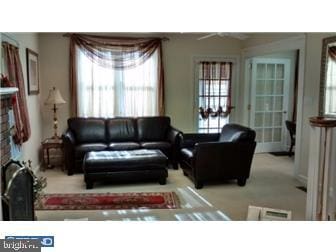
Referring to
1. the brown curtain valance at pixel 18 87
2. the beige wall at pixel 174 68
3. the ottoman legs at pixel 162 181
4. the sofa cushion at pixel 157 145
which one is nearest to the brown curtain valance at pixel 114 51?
the beige wall at pixel 174 68

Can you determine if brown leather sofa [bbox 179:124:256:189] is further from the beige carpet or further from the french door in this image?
the french door

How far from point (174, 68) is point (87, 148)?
2206 mm

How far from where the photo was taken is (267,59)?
6.52 meters

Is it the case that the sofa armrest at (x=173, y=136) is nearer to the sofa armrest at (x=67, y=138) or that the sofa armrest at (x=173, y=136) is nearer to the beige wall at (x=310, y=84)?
the sofa armrest at (x=67, y=138)

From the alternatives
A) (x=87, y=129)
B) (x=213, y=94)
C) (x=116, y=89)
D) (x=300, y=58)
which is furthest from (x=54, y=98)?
(x=300, y=58)

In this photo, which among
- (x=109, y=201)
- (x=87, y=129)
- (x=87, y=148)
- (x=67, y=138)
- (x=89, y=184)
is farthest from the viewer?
(x=87, y=129)

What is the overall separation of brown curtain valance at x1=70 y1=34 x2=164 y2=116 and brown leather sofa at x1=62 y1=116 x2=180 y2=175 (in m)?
0.44

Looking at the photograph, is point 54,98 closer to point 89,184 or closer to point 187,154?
point 89,184

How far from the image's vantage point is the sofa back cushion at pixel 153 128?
19.1 ft

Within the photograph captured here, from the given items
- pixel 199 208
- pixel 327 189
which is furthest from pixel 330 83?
pixel 199 208

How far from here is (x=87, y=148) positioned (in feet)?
17.0

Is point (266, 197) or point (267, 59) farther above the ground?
point (267, 59)
